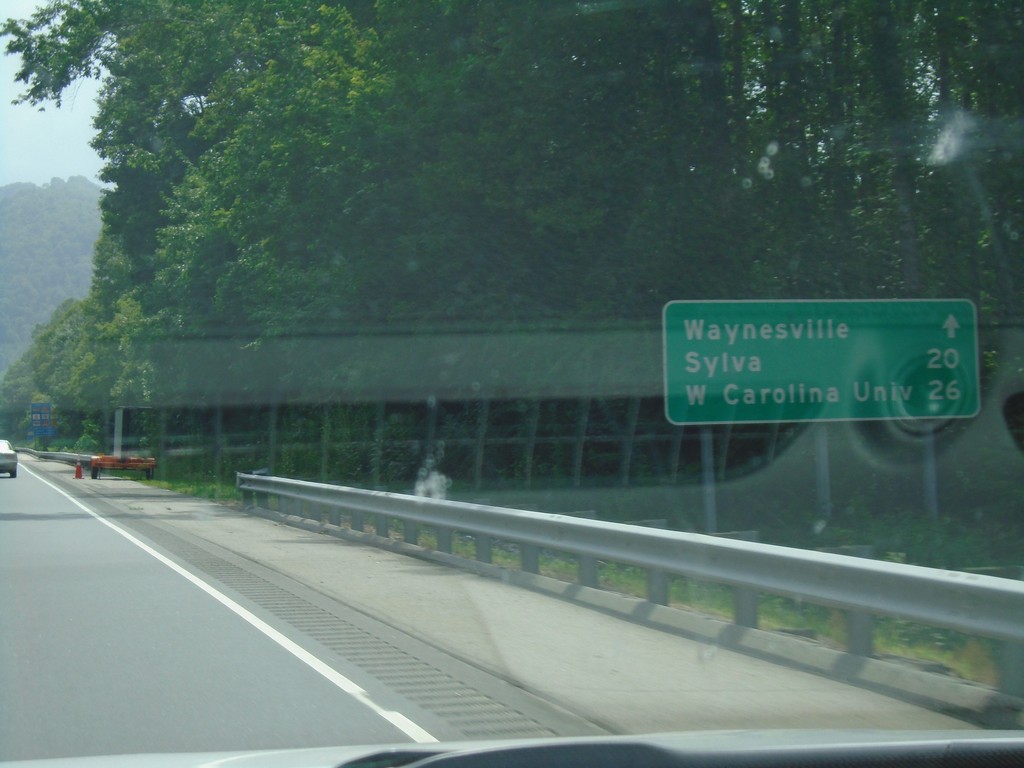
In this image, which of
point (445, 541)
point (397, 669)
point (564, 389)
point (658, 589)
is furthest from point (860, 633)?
point (564, 389)

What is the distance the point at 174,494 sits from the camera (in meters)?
36.8

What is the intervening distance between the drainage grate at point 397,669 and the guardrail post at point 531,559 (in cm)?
229

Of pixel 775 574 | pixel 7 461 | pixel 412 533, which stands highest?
pixel 775 574

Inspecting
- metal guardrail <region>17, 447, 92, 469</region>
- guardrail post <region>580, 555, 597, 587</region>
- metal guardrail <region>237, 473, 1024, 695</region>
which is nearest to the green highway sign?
guardrail post <region>580, 555, 597, 587</region>

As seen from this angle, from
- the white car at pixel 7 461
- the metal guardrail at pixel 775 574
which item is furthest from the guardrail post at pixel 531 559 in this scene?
the white car at pixel 7 461

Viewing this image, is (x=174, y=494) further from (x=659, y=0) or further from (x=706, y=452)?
(x=706, y=452)

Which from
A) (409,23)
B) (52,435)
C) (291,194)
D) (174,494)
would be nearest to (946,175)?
(409,23)

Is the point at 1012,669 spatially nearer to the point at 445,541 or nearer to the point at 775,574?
the point at 775,574

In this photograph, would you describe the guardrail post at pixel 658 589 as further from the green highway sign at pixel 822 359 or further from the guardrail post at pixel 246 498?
the guardrail post at pixel 246 498

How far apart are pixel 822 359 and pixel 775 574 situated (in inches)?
174

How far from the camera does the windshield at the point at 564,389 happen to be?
7660 millimetres

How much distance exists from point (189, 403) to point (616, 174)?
28.0m

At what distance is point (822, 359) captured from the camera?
1230cm

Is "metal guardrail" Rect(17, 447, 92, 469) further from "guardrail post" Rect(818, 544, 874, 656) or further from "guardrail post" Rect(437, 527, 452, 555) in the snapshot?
"guardrail post" Rect(818, 544, 874, 656)
